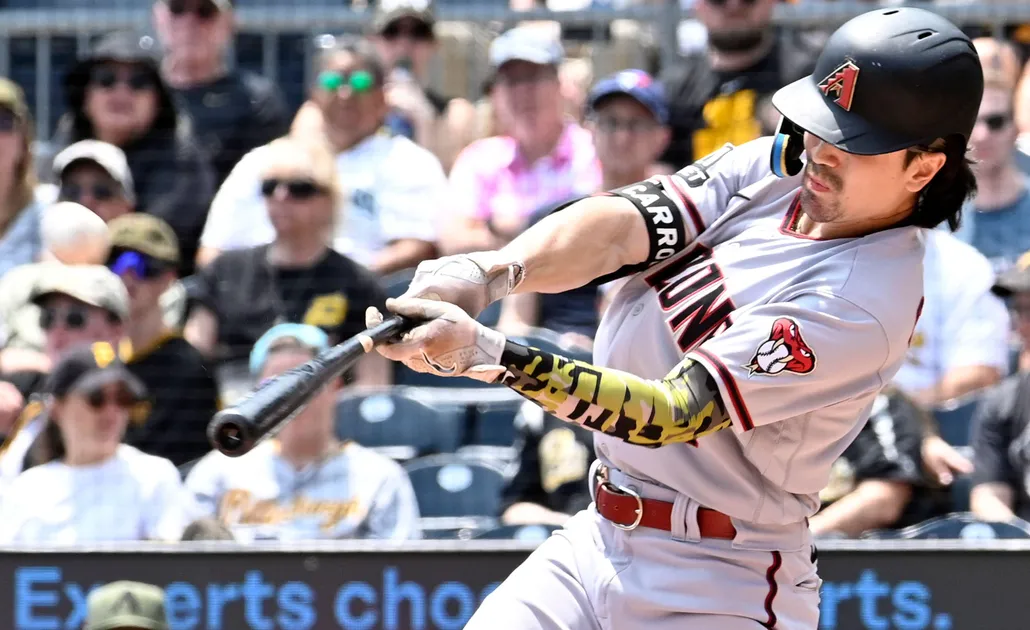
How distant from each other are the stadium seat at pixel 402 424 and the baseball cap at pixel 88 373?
0.69 metres

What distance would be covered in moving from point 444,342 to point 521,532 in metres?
2.45

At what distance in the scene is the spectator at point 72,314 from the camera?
5.03 metres

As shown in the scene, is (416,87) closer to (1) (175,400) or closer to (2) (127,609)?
(1) (175,400)

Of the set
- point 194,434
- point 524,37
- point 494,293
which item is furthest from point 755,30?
point 494,293

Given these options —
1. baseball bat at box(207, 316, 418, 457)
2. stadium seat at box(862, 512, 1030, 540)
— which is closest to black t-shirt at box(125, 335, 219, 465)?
stadium seat at box(862, 512, 1030, 540)

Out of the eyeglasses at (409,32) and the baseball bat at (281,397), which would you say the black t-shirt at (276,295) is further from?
the baseball bat at (281,397)

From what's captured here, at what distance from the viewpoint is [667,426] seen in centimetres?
239

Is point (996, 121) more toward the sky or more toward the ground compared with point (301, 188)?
more toward the sky

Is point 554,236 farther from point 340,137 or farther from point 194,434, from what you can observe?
point 340,137

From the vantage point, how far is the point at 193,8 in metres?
5.82

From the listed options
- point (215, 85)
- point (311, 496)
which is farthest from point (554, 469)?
point (215, 85)

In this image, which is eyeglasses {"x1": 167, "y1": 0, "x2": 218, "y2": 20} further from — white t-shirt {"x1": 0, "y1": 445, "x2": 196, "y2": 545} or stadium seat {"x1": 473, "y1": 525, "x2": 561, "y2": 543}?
stadium seat {"x1": 473, "y1": 525, "x2": 561, "y2": 543}

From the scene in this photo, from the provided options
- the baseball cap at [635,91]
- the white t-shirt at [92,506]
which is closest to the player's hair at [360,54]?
the baseball cap at [635,91]

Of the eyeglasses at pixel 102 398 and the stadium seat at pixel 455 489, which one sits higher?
the eyeglasses at pixel 102 398
